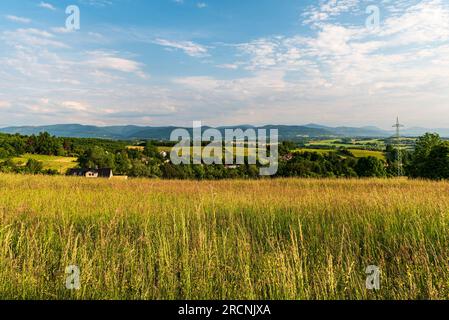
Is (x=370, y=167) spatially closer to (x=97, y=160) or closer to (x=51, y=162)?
(x=97, y=160)

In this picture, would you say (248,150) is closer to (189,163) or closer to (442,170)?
(189,163)

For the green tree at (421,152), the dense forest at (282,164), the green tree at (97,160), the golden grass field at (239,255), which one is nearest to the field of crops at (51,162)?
the dense forest at (282,164)

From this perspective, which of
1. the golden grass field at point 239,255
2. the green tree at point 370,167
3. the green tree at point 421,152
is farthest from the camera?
the green tree at point 370,167

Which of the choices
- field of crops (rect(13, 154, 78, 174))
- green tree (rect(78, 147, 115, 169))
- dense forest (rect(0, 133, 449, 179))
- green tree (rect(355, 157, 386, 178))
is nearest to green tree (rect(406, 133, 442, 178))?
dense forest (rect(0, 133, 449, 179))

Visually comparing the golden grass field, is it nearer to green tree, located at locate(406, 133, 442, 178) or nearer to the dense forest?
the dense forest

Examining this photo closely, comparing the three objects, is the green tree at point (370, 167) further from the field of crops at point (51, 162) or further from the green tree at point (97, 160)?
the field of crops at point (51, 162)

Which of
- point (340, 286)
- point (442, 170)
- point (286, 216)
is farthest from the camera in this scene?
point (442, 170)

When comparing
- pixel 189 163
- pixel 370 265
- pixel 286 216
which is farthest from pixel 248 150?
pixel 370 265

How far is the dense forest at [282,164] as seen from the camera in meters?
25.4

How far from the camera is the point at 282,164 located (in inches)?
1048

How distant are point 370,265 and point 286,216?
219 centimetres

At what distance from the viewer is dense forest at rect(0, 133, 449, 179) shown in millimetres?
25375

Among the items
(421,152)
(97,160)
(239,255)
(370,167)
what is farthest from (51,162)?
(421,152)

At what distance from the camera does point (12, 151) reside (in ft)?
126
